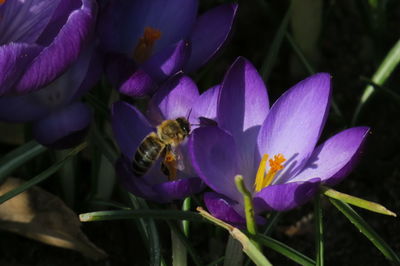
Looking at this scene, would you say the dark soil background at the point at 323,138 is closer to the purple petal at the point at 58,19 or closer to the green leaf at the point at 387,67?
the green leaf at the point at 387,67

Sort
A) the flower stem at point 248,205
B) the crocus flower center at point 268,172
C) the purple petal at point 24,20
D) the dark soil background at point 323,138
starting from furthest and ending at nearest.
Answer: the dark soil background at point 323,138, the purple petal at point 24,20, the crocus flower center at point 268,172, the flower stem at point 248,205

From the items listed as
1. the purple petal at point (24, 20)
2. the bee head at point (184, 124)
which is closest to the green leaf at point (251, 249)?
the bee head at point (184, 124)

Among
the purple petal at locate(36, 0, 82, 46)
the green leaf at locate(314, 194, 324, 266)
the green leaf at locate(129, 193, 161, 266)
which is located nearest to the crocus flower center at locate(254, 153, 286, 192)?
the green leaf at locate(314, 194, 324, 266)

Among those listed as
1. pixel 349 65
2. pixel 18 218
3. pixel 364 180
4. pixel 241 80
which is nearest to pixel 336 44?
pixel 349 65

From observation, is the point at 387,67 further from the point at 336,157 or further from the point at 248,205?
the point at 248,205

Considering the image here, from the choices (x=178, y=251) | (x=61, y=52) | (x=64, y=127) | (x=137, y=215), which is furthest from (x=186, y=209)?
(x=61, y=52)

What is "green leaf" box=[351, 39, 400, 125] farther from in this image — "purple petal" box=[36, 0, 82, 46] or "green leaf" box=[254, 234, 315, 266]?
"purple petal" box=[36, 0, 82, 46]

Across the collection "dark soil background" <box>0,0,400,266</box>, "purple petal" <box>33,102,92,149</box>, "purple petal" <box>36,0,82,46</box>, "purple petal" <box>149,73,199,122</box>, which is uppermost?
"purple petal" <box>36,0,82,46</box>
